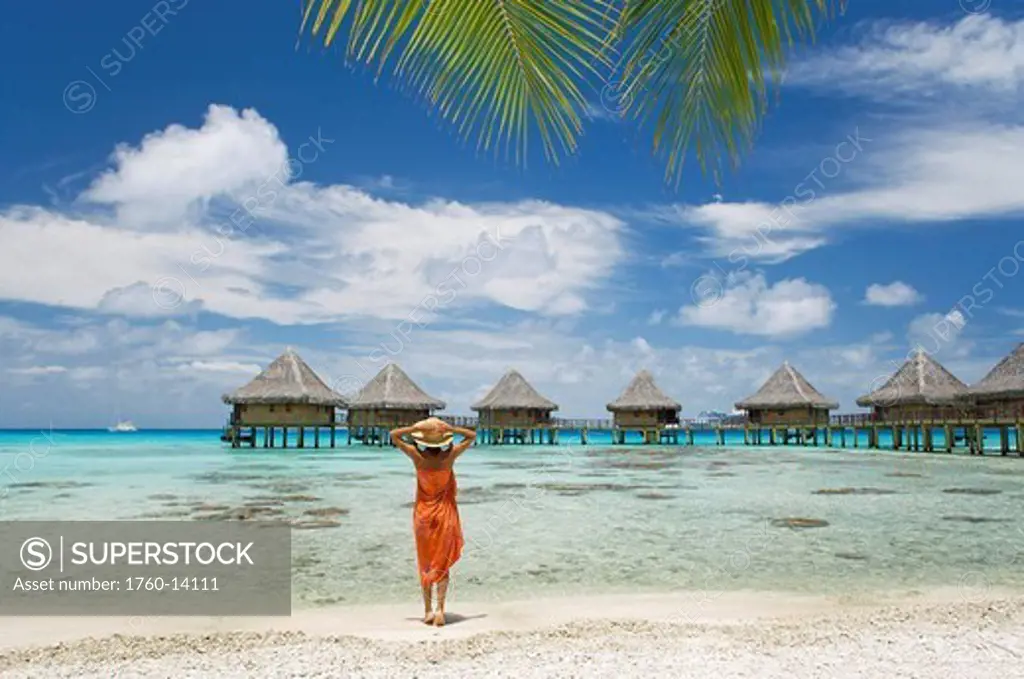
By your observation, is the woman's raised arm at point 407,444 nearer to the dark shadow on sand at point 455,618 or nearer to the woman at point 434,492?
Answer: the woman at point 434,492

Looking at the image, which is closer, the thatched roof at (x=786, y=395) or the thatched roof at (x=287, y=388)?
the thatched roof at (x=287, y=388)

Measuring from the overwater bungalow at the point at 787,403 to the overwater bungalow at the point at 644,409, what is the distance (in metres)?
3.52

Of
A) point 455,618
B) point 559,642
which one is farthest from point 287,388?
point 559,642

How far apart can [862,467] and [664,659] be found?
68.6ft

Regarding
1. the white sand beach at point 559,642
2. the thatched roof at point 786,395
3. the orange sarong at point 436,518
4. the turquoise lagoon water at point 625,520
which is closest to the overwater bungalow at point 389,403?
the turquoise lagoon water at point 625,520

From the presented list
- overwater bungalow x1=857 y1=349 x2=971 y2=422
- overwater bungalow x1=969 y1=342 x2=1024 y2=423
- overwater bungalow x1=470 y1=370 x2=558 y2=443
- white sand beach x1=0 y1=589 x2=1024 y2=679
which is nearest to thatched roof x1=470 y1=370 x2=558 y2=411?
overwater bungalow x1=470 y1=370 x2=558 y2=443

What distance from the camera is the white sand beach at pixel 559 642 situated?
13.9ft

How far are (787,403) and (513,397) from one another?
1319 centimetres

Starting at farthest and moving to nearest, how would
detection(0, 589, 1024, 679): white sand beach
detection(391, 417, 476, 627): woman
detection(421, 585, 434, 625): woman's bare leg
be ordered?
1. detection(421, 585, 434, 625): woman's bare leg
2. detection(391, 417, 476, 627): woman
3. detection(0, 589, 1024, 679): white sand beach

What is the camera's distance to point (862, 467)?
2300cm

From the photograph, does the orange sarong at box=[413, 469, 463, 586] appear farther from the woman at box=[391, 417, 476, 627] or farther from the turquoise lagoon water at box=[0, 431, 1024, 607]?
the turquoise lagoon water at box=[0, 431, 1024, 607]

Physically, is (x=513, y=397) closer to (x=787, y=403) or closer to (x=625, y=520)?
(x=787, y=403)

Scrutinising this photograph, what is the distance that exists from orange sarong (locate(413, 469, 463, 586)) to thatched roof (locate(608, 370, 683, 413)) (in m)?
35.3

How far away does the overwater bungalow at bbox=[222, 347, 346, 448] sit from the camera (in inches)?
1325
